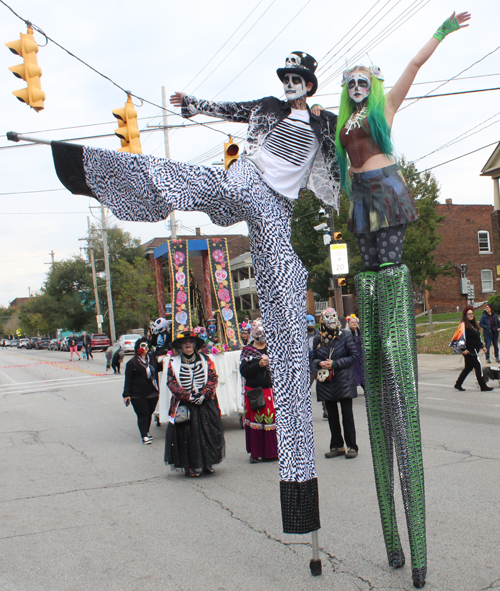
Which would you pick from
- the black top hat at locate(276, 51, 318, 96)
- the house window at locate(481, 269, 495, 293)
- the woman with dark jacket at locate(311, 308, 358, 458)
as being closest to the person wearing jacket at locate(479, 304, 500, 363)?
the woman with dark jacket at locate(311, 308, 358, 458)

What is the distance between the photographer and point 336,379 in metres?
7.39

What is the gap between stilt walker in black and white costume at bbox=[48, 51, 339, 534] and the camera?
292 centimetres

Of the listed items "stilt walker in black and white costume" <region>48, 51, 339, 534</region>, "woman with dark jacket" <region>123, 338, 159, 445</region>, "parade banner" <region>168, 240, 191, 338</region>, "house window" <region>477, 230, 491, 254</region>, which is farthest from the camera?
"house window" <region>477, 230, 491, 254</region>

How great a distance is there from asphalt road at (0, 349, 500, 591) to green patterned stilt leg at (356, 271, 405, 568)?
0.54m

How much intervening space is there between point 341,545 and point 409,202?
2.52m

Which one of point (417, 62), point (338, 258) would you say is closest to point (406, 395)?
point (417, 62)

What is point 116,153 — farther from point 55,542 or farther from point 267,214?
point 55,542

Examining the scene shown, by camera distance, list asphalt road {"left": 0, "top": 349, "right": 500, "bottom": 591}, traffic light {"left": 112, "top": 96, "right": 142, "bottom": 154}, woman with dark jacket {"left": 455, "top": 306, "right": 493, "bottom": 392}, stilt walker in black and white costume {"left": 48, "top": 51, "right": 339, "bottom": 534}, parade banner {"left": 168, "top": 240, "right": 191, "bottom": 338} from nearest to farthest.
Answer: stilt walker in black and white costume {"left": 48, "top": 51, "right": 339, "bottom": 534} < asphalt road {"left": 0, "top": 349, "right": 500, "bottom": 591} < traffic light {"left": 112, "top": 96, "right": 142, "bottom": 154} < parade banner {"left": 168, "top": 240, "right": 191, "bottom": 338} < woman with dark jacket {"left": 455, "top": 306, "right": 493, "bottom": 392}

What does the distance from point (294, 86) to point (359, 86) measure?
376 mm

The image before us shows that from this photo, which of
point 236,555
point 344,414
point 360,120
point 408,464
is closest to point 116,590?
point 236,555

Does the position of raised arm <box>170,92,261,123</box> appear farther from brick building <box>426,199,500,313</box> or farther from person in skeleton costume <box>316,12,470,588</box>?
brick building <box>426,199,500,313</box>

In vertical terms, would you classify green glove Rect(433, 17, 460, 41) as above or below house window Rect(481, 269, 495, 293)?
above

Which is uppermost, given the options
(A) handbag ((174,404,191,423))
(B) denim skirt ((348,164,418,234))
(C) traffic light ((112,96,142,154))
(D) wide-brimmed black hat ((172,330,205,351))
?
(C) traffic light ((112,96,142,154))

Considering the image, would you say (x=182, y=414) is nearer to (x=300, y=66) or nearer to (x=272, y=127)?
(x=272, y=127)
